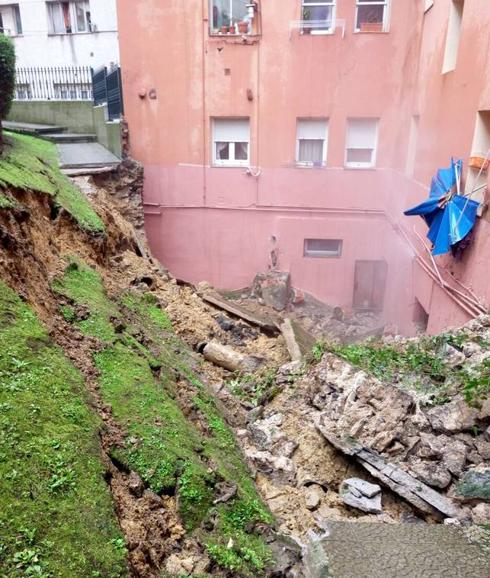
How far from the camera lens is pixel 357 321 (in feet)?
42.4

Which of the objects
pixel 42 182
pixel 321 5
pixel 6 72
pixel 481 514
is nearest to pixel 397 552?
pixel 481 514

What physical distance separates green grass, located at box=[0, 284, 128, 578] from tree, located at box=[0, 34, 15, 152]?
606 cm

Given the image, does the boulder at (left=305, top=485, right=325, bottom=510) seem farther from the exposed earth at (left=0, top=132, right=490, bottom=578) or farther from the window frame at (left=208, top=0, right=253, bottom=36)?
the window frame at (left=208, top=0, right=253, bottom=36)

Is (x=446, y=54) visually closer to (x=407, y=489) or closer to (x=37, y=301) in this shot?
(x=407, y=489)

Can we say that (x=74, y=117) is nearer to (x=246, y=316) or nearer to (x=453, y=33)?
(x=246, y=316)

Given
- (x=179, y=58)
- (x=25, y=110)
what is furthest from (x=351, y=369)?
(x=25, y=110)

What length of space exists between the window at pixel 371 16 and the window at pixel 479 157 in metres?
5.91

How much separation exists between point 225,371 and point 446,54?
764 centimetres

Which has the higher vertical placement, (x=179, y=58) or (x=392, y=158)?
(x=179, y=58)

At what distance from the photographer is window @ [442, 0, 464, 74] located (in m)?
9.04

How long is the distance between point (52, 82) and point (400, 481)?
1811 centimetres

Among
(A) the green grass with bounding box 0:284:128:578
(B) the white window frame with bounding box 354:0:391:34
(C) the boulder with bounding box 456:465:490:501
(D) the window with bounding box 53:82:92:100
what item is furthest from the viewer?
(D) the window with bounding box 53:82:92:100

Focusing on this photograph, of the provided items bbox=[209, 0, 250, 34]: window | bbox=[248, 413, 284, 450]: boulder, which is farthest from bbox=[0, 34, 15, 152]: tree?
bbox=[248, 413, 284, 450]: boulder

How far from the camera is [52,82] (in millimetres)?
17312
